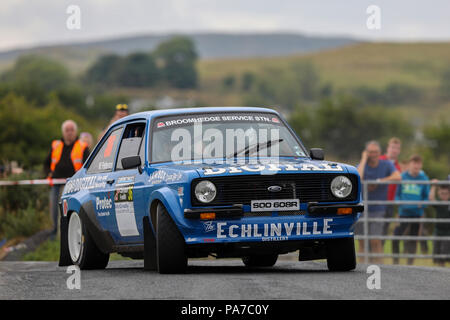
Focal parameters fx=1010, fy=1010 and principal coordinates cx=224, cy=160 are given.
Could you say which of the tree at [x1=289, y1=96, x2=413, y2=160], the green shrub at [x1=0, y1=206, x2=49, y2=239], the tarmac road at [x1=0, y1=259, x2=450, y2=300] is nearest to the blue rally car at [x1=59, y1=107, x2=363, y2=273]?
the tarmac road at [x1=0, y1=259, x2=450, y2=300]

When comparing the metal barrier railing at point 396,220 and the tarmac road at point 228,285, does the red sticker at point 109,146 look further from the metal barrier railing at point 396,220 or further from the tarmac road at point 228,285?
the metal barrier railing at point 396,220

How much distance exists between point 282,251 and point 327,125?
466ft

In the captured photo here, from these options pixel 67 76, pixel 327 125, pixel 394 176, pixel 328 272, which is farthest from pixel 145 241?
pixel 67 76

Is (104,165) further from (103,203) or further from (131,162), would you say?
(131,162)

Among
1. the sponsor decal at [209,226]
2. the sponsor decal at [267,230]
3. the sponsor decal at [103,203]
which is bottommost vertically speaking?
the sponsor decal at [267,230]

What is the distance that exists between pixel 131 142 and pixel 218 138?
1.11m

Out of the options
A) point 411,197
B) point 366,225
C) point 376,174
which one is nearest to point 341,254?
point 366,225

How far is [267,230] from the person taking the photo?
9172mm

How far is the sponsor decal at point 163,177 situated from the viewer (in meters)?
9.23

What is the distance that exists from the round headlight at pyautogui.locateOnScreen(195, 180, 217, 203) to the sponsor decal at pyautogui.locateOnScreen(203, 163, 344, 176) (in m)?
0.09

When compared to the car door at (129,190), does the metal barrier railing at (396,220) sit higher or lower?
lower

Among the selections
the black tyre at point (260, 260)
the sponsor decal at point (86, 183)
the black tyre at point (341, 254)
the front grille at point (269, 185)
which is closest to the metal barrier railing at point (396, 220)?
the black tyre at point (260, 260)
